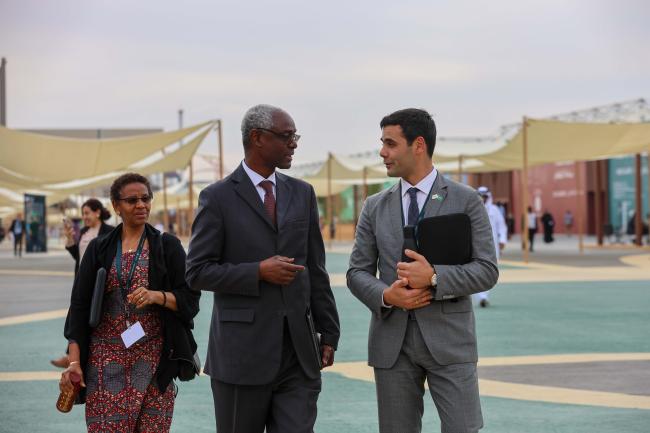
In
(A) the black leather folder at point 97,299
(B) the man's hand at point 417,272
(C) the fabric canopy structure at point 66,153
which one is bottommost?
(A) the black leather folder at point 97,299

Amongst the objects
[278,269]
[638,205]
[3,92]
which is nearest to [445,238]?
[278,269]

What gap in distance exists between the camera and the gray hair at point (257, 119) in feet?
15.2

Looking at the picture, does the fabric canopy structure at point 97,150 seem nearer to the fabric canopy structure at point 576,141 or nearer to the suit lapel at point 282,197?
the fabric canopy structure at point 576,141

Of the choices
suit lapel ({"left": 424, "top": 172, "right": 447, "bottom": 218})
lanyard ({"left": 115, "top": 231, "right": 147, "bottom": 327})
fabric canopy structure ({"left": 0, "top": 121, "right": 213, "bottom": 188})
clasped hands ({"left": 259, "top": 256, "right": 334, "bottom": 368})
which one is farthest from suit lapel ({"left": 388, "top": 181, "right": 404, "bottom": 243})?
fabric canopy structure ({"left": 0, "top": 121, "right": 213, "bottom": 188})

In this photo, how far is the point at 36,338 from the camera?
12914mm

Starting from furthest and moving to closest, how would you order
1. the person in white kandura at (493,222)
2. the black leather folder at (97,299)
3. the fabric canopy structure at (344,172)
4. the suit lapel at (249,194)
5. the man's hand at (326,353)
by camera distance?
the fabric canopy structure at (344,172) < the person in white kandura at (493,222) < the black leather folder at (97,299) < the man's hand at (326,353) < the suit lapel at (249,194)

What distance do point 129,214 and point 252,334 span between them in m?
1.20

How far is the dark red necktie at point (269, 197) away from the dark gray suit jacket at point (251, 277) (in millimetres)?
28

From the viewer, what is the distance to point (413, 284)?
4.38 meters

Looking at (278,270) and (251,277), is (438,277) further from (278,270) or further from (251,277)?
(251,277)

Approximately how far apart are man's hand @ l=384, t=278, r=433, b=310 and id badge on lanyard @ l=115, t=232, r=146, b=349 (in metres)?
1.37

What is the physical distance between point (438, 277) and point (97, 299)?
5.59ft

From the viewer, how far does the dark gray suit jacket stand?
4.49 meters

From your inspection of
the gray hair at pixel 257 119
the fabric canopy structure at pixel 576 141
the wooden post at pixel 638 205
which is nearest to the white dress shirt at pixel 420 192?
the gray hair at pixel 257 119
